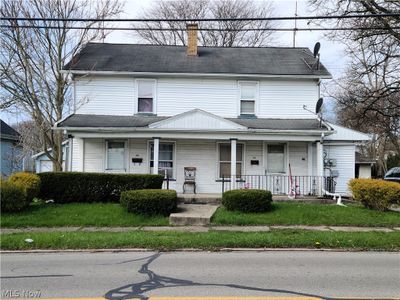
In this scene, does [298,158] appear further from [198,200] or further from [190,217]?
[190,217]

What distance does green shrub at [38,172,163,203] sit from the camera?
16.2 meters

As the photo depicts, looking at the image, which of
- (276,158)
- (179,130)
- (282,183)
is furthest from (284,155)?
(179,130)

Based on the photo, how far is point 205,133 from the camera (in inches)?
731

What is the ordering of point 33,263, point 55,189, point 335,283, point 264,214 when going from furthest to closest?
point 55,189 → point 264,214 → point 33,263 → point 335,283

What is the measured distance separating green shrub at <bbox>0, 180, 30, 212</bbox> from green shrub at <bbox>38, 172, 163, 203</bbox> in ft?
6.80

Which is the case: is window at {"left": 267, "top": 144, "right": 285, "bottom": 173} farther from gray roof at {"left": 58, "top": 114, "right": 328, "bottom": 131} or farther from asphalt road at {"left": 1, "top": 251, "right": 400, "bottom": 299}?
asphalt road at {"left": 1, "top": 251, "right": 400, "bottom": 299}

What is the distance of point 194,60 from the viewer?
22.0 metres

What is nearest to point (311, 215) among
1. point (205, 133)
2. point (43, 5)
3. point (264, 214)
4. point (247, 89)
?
point (264, 214)

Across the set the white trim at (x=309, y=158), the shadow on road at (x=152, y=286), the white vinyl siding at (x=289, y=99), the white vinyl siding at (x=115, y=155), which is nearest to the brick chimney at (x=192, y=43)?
the white vinyl siding at (x=289, y=99)

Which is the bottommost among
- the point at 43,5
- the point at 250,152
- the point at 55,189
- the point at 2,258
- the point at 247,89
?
the point at 2,258

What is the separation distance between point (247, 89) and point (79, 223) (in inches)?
434

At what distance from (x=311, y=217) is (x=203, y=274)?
7.25 metres

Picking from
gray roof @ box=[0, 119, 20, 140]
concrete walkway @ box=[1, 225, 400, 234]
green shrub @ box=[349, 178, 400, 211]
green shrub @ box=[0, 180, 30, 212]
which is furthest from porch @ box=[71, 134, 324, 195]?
gray roof @ box=[0, 119, 20, 140]

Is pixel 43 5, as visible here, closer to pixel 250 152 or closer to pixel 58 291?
pixel 250 152
